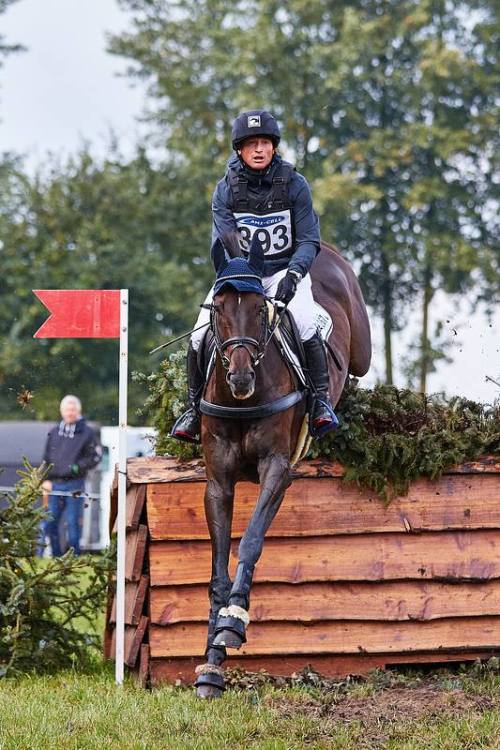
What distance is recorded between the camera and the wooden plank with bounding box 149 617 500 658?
23.2ft

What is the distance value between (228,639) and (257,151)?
9.25ft

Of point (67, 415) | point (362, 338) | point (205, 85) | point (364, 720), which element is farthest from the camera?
point (205, 85)

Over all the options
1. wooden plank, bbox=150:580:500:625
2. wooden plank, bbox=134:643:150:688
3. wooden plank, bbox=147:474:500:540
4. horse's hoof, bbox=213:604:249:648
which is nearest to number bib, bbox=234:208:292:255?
wooden plank, bbox=147:474:500:540

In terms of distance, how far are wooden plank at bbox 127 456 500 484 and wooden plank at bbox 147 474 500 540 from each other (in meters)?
0.05

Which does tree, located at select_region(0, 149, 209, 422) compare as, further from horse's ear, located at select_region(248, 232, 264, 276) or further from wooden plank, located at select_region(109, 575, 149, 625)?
horse's ear, located at select_region(248, 232, 264, 276)

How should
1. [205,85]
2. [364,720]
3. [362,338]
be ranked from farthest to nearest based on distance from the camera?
→ [205,85] → [362,338] → [364,720]

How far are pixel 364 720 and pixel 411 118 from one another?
26.5m

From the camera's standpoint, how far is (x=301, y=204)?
693cm

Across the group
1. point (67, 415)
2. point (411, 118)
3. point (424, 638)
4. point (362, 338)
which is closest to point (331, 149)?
point (411, 118)

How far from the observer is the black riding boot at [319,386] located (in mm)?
6609

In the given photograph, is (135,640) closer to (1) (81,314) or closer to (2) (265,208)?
(1) (81,314)

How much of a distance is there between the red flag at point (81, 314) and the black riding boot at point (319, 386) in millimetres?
1271

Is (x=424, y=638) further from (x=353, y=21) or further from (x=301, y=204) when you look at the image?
(x=353, y=21)

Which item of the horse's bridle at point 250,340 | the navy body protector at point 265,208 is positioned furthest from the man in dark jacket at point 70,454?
the horse's bridle at point 250,340
